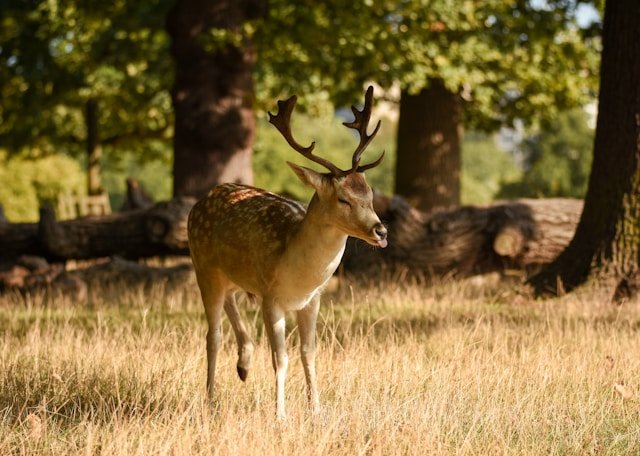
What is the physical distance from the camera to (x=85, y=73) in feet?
72.8

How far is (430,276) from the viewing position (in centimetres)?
1273

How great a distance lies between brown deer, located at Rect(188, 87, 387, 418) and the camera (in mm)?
5395

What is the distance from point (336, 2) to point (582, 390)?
35.9ft

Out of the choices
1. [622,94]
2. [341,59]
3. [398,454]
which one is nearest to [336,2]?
[341,59]

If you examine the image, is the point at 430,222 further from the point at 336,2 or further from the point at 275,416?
the point at 275,416

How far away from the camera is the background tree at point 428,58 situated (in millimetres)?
16719

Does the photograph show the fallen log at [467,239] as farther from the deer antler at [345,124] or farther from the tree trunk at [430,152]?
the deer antler at [345,124]

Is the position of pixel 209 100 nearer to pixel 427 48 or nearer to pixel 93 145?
pixel 427 48

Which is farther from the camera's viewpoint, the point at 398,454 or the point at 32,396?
the point at 32,396

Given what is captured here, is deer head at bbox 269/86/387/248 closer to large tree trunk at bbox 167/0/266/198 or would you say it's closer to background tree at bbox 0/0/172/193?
large tree trunk at bbox 167/0/266/198

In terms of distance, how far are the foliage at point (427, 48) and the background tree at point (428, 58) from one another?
2 centimetres

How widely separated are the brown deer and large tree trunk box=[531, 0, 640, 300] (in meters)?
4.55

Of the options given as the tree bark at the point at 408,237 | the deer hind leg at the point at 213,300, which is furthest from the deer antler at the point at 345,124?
the tree bark at the point at 408,237

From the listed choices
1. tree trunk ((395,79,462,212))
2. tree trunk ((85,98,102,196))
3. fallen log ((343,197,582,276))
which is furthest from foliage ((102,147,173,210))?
fallen log ((343,197,582,276))
